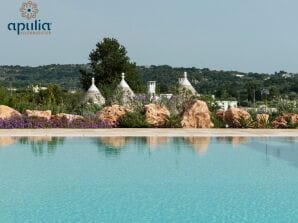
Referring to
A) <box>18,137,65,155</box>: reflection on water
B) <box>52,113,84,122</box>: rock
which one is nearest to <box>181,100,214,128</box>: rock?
<box>52,113,84,122</box>: rock

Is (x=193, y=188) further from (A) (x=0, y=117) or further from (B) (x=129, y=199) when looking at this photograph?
(A) (x=0, y=117)

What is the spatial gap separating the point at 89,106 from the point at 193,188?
37.9 ft

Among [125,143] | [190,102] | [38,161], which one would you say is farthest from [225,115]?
[38,161]

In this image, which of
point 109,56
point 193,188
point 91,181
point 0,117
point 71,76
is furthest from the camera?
point 71,76

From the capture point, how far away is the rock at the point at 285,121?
1758 cm

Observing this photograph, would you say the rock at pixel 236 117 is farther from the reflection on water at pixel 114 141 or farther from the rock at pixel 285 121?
the reflection on water at pixel 114 141

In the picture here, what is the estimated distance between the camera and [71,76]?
63969mm

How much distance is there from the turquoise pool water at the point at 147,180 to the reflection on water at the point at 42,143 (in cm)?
2

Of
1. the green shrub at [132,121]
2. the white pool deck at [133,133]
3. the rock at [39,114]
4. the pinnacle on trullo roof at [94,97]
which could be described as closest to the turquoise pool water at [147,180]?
the white pool deck at [133,133]

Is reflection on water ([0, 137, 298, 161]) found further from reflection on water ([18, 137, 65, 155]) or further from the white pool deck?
the white pool deck

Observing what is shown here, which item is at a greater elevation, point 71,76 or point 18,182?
point 71,76

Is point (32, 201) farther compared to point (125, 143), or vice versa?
point (125, 143)

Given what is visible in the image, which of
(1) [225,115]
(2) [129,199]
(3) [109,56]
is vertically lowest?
(2) [129,199]

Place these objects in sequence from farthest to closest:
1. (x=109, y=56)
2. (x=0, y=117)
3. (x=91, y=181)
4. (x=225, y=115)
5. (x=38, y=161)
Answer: (x=109, y=56), (x=225, y=115), (x=0, y=117), (x=38, y=161), (x=91, y=181)
